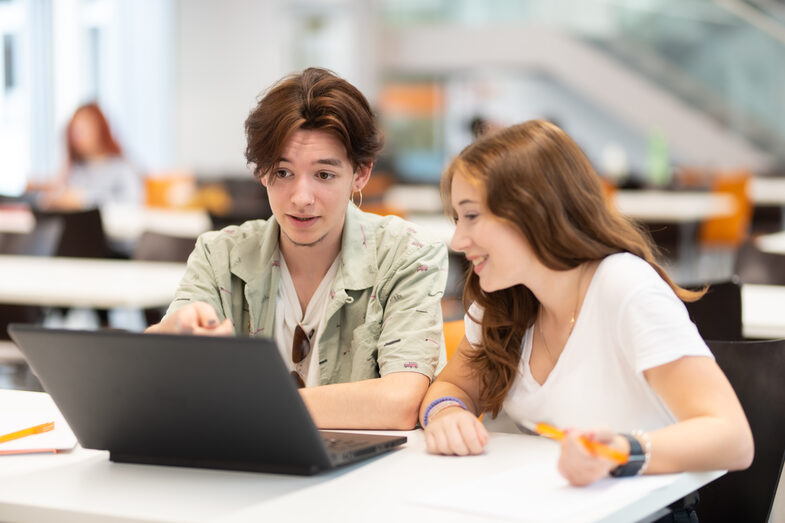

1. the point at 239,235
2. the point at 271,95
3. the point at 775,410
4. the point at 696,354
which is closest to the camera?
the point at 696,354

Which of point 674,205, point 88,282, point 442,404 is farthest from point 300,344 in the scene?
point 674,205

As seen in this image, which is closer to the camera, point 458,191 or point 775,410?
point 458,191

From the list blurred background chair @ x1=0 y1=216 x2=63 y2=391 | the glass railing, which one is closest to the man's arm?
blurred background chair @ x1=0 y1=216 x2=63 y2=391

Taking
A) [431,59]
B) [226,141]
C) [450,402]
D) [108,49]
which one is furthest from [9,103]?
[450,402]

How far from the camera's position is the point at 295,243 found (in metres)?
2.16

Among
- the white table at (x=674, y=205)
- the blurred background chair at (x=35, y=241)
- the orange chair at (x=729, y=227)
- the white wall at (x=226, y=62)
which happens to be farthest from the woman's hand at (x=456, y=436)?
the white wall at (x=226, y=62)

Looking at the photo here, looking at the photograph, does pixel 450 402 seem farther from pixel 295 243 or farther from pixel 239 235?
pixel 239 235

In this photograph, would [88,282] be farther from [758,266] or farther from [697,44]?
[697,44]

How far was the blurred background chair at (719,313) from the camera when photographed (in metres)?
2.45

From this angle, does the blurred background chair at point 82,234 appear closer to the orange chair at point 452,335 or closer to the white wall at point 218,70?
the orange chair at point 452,335

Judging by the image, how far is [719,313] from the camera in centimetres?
248

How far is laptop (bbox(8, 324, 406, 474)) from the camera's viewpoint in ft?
4.45

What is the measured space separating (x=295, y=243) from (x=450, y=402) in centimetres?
53

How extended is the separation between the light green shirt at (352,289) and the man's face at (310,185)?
0.10m
